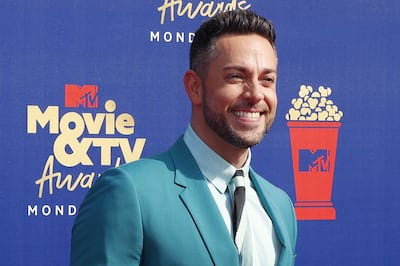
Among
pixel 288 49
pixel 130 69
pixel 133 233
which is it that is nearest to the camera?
pixel 133 233

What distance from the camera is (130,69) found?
2703 mm

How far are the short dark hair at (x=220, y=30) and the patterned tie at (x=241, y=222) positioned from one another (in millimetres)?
203

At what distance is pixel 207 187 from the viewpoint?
4.38 feet

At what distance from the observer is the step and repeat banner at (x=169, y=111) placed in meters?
2.56

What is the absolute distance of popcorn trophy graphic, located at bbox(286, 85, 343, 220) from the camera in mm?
2889

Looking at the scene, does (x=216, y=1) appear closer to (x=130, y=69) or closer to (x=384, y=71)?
(x=130, y=69)

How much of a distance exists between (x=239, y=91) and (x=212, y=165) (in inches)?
5.8

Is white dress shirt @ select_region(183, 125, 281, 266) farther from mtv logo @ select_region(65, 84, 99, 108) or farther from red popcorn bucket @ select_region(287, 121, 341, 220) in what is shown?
red popcorn bucket @ select_region(287, 121, 341, 220)

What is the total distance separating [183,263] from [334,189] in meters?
1.77

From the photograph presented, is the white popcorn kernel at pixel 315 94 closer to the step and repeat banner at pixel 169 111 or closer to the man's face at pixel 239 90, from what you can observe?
the step and repeat banner at pixel 169 111

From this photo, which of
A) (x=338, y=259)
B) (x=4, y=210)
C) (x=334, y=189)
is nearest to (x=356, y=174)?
(x=334, y=189)

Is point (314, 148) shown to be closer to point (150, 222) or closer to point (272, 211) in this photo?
point (272, 211)

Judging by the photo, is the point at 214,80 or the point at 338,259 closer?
the point at 214,80

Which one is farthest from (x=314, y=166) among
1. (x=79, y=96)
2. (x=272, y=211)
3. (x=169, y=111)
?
(x=272, y=211)
